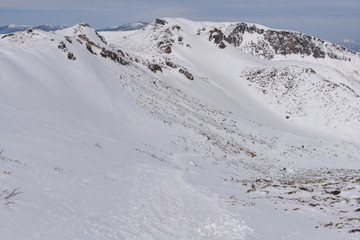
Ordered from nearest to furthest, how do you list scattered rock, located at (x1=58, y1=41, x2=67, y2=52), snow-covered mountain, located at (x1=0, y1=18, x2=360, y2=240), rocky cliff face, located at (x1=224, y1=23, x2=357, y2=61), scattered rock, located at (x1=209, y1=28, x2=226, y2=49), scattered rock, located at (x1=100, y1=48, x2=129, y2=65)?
snow-covered mountain, located at (x1=0, y1=18, x2=360, y2=240) → scattered rock, located at (x1=58, y1=41, x2=67, y2=52) → scattered rock, located at (x1=100, y1=48, x2=129, y2=65) → scattered rock, located at (x1=209, y1=28, x2=226, y2=49) → rocky cliff face, located at (x1=224, y1=23, x2=357, y2=61)

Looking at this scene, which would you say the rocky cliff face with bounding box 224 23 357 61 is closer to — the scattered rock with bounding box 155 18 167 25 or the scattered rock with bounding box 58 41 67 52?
the scattered rock with bounding box 155 18 167 25

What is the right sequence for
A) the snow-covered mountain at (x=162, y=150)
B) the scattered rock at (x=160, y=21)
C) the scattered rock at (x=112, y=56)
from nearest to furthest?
the snow-covered mountain at (x=162, y=150)
the scattered rock at (x=112, y=56)
the scattered rock at (x=160, y=21)

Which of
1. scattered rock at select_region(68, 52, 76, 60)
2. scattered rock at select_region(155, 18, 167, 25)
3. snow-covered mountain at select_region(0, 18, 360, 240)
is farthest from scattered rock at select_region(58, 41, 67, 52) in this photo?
scattered rock at select_region(155, 18, 167, 25)

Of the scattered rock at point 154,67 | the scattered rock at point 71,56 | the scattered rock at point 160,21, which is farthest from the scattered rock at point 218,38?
the scattered rock at point 71,56

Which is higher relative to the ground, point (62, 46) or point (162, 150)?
point (62, 46)

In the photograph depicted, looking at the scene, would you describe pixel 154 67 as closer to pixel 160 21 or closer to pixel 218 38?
pixel 218 38

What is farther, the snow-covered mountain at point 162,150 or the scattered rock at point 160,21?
the scattered rock at point 160,21

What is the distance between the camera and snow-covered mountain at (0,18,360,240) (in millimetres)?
A: 9750

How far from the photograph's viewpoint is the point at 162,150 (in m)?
26.1

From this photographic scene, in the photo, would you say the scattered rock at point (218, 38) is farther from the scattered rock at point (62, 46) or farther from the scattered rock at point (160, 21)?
the scattered rock at point (62, 46)

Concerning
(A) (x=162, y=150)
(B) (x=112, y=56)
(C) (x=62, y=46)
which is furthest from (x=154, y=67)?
(A) (x=162, y=150)

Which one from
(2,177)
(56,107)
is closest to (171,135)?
(56,107)

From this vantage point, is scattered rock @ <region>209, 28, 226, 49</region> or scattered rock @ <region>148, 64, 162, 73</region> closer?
scattered rock @ <region>148, 64, 162, 73</region>

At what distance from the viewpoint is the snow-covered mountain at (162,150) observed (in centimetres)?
975
